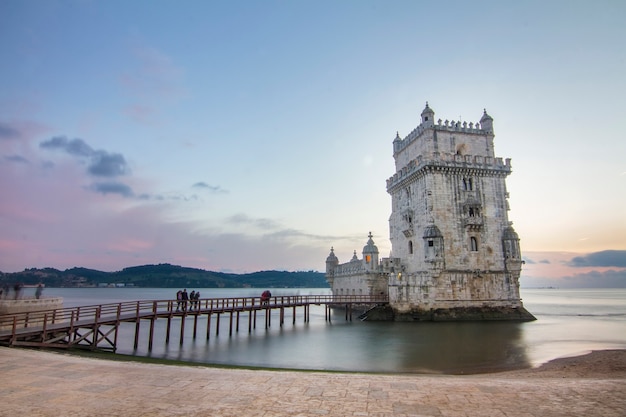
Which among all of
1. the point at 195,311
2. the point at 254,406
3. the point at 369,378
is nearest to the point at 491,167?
the point at 195,311

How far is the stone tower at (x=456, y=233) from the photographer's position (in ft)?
123

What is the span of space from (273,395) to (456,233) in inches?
1307

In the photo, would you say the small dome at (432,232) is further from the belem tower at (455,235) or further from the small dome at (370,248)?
the small dome at (370,248)

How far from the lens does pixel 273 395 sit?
930cm

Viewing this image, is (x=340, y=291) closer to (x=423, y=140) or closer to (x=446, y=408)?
(x=423, y=140)

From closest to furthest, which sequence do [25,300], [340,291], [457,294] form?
[25,300], [457,294], [340,291]

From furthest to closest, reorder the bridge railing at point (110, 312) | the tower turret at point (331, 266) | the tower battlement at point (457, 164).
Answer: the tower turret at point (331, 266)
the tower battlement at point (457, 164)
the bridge railing at point (110, 312)

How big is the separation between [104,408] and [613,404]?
434 inches

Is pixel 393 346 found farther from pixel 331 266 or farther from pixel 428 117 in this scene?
pixel 331 266

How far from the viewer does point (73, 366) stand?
39.9ft

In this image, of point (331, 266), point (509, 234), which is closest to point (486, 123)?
point (509, 234)

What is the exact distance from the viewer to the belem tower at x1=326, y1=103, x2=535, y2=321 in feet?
123

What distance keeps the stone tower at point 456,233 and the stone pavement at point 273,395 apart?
87.6 ft

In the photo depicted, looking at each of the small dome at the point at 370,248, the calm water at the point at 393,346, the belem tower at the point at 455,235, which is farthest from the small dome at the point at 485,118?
the calm water at the point at 393,346
